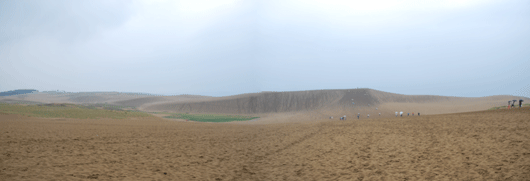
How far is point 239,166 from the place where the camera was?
8.73 metres

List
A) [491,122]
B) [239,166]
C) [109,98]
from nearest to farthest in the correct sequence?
[239,166]
[491,122]
[109,98]

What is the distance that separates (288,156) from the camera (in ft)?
33.0

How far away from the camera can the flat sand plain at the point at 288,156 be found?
7137mm

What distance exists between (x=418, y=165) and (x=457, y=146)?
2697mm

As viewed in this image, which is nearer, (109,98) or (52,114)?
(52,114)

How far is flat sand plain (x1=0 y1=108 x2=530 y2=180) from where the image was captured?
7.14 meters

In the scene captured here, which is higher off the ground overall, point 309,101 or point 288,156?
point 309,101

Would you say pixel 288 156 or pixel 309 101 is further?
pixel 309 101

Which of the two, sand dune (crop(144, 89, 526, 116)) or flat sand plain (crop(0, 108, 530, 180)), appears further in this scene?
sand dune (crop(144, 89, 526, 116))

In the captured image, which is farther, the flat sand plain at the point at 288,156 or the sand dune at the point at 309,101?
the sand dune at the point at 309,101

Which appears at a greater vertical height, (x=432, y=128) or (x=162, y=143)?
(x=432, y=128)

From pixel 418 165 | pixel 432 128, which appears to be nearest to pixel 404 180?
pixel 418 165

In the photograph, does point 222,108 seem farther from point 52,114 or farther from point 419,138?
point 419,138

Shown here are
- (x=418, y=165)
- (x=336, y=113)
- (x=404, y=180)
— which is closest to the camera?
(x=404, y=180)
